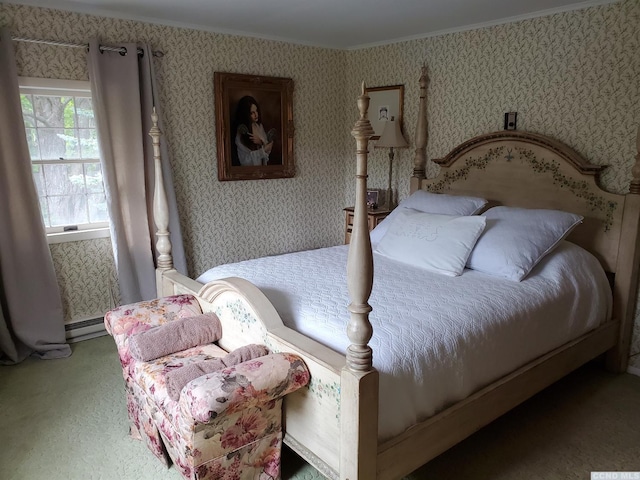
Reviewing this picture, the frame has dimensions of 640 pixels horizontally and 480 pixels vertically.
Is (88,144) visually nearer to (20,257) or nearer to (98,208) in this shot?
(98,208)

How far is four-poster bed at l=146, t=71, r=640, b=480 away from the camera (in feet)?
5.17

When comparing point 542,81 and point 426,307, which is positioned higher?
point 542,81

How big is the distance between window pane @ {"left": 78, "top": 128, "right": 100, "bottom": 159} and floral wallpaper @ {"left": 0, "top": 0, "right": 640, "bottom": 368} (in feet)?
1.32

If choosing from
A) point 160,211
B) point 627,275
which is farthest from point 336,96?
point 627,275

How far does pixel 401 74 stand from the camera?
4.00 metres

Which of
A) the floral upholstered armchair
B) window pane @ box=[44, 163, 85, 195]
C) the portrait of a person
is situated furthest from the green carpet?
the portrait of a person

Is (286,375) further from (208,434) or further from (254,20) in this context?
(254,20)

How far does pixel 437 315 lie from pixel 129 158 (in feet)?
7.99

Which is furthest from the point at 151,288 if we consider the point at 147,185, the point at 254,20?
the point at 254,20

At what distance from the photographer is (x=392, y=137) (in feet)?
12.7

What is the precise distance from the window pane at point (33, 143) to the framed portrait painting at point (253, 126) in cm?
125

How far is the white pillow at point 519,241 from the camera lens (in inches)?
102

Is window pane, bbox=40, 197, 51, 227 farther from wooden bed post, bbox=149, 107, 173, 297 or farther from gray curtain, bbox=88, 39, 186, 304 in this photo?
wooden bed post, bbox=149, 107, 173, 297

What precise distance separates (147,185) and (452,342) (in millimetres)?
2516
